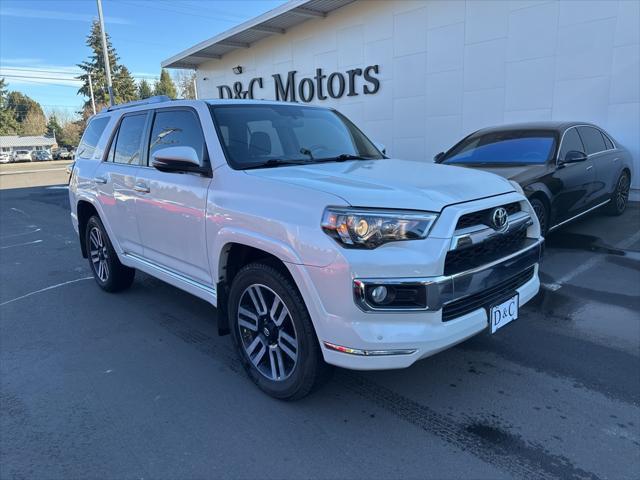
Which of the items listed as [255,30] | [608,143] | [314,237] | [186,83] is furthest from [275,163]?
[186,83]

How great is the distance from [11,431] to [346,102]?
40.0ft

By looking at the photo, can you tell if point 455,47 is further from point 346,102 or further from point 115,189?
point 115,189

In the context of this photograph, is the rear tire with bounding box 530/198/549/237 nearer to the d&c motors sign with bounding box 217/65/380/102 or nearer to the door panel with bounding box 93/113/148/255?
the door panel with bounding box 93/113/148/255

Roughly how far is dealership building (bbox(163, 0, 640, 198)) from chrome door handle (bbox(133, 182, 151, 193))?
8350mm

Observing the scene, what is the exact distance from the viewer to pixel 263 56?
16.3 metres

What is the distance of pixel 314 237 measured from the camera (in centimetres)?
256

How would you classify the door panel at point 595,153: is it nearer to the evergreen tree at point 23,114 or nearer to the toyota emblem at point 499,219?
the toyota emblem at point 499,219

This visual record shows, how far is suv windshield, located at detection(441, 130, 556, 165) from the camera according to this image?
6243 millimetres

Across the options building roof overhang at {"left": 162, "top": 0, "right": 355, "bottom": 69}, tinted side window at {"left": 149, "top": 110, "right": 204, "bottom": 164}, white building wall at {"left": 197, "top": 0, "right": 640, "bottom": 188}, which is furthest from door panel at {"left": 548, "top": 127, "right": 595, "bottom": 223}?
building roof overhang at {"left": 162, "top": 0, "right": 355, "bottom": 69}

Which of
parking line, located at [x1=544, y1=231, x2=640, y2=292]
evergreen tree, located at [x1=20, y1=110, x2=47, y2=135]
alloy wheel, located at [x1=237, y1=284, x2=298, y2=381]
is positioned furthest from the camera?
evergreen tree, located at [x1=20, y1=110, x2=47, y2=135]

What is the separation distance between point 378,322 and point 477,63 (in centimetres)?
942

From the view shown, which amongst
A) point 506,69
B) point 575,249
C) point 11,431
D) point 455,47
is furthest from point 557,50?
point 11,431

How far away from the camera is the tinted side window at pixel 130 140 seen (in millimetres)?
4445

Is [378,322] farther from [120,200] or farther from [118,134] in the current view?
[118,134]
